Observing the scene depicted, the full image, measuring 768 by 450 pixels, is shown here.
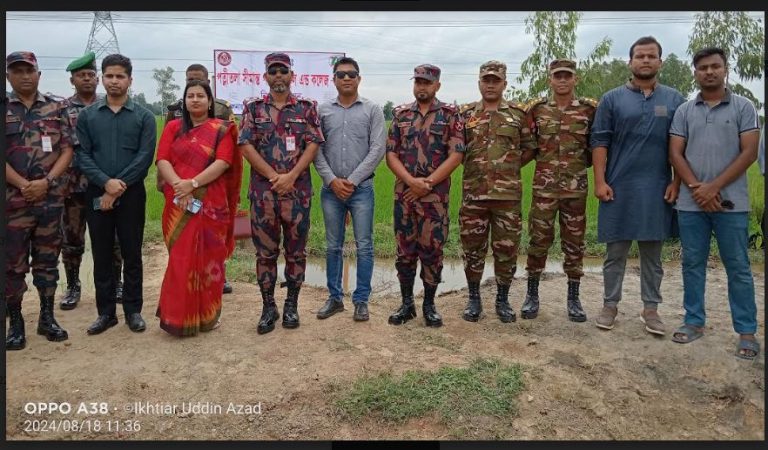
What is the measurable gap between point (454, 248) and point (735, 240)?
385cm

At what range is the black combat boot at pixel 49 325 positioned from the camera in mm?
3502

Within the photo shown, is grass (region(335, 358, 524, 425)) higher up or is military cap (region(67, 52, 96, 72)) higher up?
military cap (region(67, 52, 96, 72))

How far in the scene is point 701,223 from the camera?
132 inches

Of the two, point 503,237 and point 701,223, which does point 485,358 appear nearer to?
point 503,237

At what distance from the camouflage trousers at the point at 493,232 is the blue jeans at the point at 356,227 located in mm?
674

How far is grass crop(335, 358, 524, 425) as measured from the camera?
265 cm

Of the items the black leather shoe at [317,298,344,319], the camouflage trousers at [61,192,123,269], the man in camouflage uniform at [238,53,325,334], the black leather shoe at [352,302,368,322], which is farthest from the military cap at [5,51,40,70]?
the black leather shoe at [352,302,368,322]

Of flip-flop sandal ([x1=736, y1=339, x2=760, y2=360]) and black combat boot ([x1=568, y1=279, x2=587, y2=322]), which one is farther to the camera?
black combat boot ([x1=568, y1=279, x2=587, y2=322])

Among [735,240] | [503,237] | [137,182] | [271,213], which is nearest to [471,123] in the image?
[503,237]

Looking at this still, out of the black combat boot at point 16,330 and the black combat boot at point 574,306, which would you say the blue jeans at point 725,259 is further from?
the black combat boot at point 16,330

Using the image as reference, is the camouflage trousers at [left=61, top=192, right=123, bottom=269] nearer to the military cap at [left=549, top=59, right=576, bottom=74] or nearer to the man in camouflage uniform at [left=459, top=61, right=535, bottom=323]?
the man in camouflage uniform at [left=459, top=61, right=535, bottom=323]

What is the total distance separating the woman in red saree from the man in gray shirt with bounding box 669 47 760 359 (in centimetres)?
292

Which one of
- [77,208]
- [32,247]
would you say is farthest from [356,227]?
[77,208]

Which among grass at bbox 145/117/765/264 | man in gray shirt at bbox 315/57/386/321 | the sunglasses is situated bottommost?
grass at bbox 145/117/765/264
